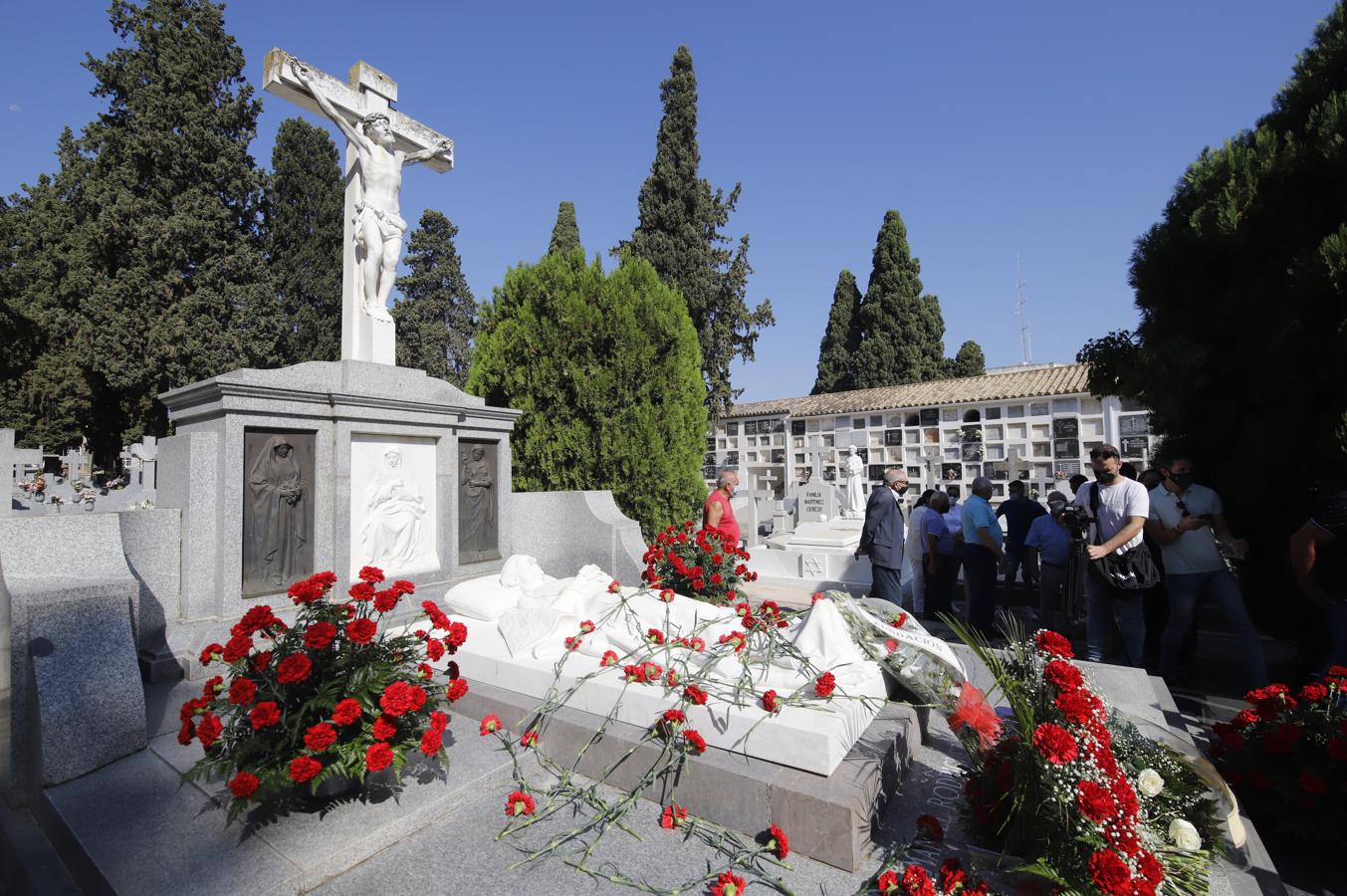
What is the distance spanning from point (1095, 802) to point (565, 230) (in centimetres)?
2275

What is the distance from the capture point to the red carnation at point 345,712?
211 centimetres

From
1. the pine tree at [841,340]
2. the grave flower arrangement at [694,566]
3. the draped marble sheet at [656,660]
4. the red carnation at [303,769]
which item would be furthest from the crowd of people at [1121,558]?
the pine tree at [841,340]

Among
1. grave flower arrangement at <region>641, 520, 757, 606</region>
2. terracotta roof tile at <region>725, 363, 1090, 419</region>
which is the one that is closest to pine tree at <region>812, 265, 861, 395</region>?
terracotta roof tile at <region>725, 363, 1090, 419</region>

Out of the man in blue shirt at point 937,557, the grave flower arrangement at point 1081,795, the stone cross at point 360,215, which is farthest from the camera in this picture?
the man in blue shirt at point 937,557

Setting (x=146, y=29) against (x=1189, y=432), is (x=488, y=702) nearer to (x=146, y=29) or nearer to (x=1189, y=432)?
(x=1189, y=432)

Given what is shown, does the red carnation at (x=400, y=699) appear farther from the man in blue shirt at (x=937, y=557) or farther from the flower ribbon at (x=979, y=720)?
the man in blue shirt at (x=937, y=557)

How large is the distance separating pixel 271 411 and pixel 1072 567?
6630 mm

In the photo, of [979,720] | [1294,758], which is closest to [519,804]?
[979,720]

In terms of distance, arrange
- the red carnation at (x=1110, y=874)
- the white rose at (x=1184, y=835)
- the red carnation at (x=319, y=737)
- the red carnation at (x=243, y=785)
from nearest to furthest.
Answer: the red carnation at (x=1110, y=874), the white rose at (x=1184, y=835), the red carnation at (x=243, y=785), the red carnation at (x=319, y=737)

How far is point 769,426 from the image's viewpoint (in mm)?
21922

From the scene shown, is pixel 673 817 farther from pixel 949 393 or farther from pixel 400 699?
pixel 949 393

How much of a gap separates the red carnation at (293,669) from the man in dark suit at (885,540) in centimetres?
457

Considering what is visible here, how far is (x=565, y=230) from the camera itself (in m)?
22.2

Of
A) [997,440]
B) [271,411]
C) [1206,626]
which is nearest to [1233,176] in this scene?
[1206,626]
